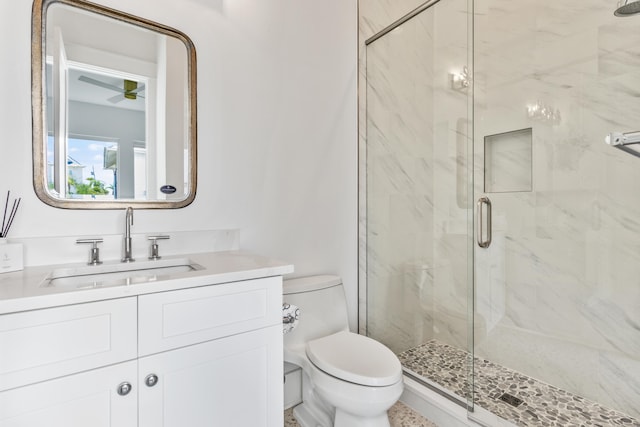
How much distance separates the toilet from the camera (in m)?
1.22

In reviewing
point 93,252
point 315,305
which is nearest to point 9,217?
point 93,252

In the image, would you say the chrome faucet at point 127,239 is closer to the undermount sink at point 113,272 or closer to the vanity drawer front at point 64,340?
the undermount sink at point 113,272

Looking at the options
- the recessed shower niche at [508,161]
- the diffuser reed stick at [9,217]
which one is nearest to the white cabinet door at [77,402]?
the diffuser reed stick at [9,217]

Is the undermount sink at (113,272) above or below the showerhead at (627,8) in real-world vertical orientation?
below

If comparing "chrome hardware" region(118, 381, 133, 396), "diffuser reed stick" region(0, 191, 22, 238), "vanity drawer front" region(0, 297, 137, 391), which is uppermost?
"diffuser reed stick" region(0, 191, 22, 238)

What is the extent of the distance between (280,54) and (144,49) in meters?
0.66

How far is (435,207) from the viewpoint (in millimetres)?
1942

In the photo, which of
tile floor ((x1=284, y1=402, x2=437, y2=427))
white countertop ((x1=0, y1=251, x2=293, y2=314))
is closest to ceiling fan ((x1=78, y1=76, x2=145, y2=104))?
white countertop ((x1=0, y1=251, x2=293, y2=314))

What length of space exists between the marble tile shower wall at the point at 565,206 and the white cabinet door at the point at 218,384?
4.38 feet

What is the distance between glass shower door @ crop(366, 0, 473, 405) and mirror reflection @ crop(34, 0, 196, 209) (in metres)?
1.13

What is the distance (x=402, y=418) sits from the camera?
1604 mm

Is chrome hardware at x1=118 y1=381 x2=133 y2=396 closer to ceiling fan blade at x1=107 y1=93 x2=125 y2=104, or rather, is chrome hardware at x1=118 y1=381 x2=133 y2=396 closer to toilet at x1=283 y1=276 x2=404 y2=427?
toilet at x1=283 y1=276 x2=404 y2=427

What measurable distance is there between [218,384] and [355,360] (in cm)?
64

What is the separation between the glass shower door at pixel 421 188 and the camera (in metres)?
1.87
